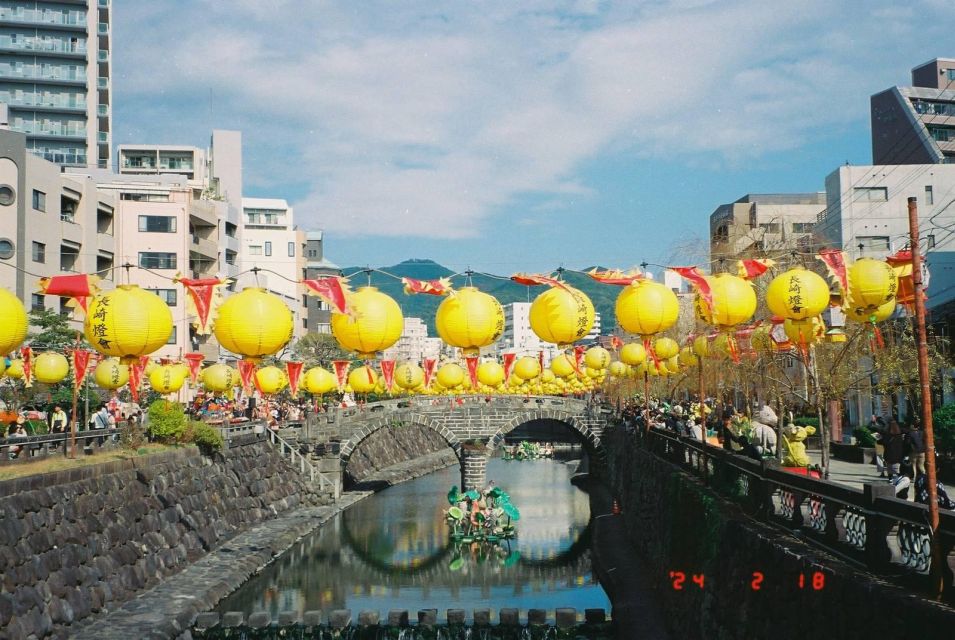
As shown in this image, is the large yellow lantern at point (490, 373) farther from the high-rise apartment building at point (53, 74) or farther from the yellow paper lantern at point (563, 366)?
the high-rise apartment building at point (53, 74)

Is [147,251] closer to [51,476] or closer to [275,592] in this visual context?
[275,592]

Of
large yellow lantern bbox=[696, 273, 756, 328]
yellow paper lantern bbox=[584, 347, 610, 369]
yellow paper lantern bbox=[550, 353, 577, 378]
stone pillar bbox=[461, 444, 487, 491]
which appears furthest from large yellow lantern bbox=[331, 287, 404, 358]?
stone pillar bbox=[461, 444, 487, 491]

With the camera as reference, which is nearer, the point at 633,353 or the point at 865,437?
the point at 633,353

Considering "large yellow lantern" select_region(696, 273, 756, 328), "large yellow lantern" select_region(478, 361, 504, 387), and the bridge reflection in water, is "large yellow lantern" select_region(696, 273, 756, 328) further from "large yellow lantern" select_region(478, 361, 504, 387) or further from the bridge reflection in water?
"large yellow lantern" select_region(478, 361, 504, 387)

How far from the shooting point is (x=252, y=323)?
12758 millimetres

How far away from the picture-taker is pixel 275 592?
85.3 feet

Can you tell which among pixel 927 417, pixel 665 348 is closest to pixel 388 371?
pixel 665 348

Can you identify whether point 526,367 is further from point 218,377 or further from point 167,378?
point 167,378

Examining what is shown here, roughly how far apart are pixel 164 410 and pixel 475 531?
13920 mm

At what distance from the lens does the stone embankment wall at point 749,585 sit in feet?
25.5

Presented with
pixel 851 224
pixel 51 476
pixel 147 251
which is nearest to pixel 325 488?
pixel 147 251

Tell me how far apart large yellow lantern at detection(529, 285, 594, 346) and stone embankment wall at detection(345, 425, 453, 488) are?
1447 inches

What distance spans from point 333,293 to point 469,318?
211cm

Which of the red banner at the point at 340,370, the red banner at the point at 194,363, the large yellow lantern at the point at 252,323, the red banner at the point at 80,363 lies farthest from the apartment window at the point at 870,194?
the large yellow lantern at the point at 252,323
